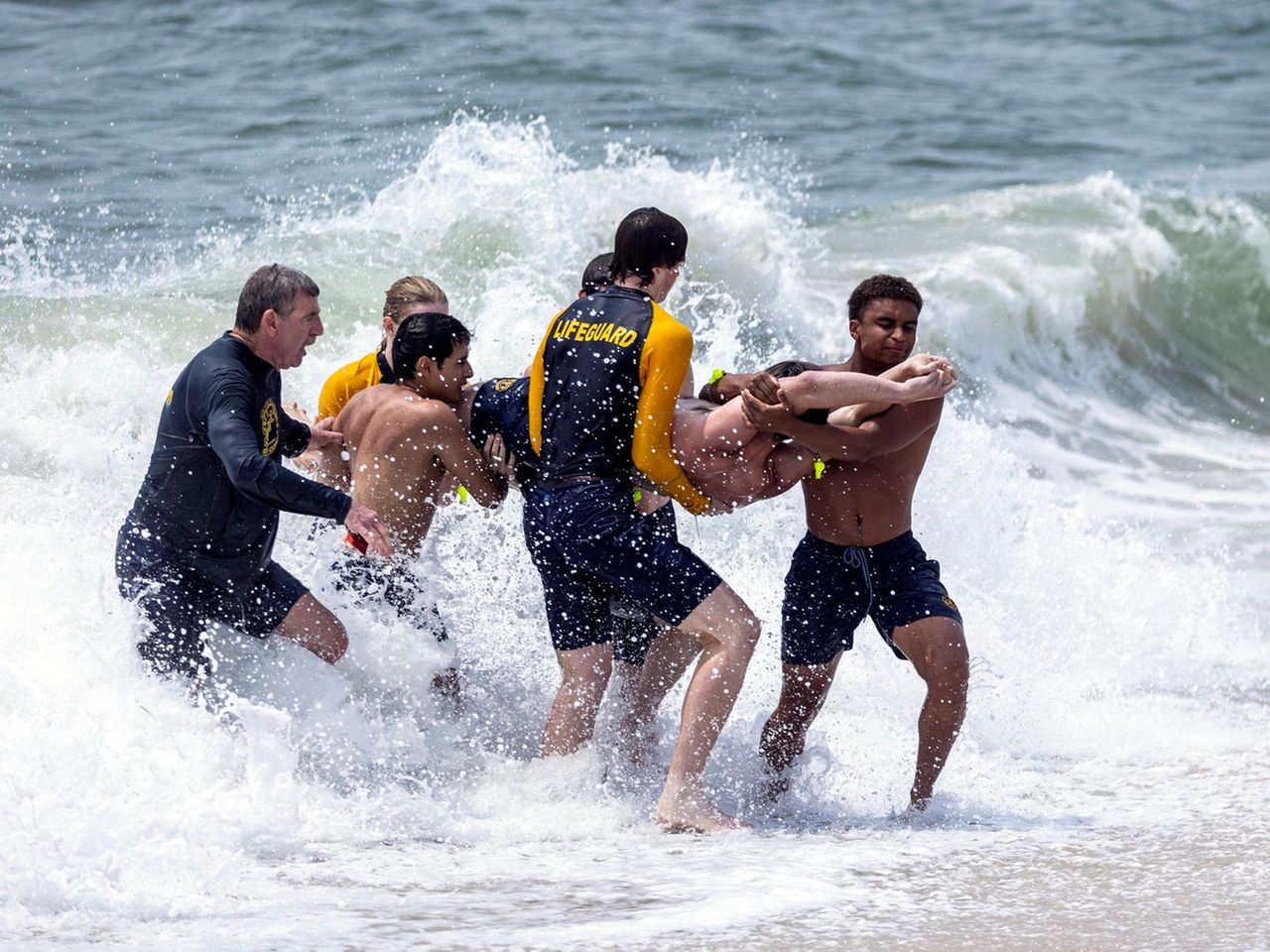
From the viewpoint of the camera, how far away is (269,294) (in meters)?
4.80

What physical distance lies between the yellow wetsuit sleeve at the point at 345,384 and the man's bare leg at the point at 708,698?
1.64 m

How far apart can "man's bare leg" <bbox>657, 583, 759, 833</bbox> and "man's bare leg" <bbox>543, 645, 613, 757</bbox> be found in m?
0.39

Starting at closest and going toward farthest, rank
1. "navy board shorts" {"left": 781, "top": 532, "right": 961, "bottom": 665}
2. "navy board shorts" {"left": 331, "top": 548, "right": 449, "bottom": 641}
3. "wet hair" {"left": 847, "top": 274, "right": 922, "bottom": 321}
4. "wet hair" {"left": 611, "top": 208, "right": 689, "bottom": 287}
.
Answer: "wet hair" {"left": 611, "top": 208, "right": 689, "bottom": 287} < "wet hair" {"left": 847, "top": 274, "right": 922, "bottom": 321} < "navy board shorts" {"left": 781, "top": 532, "right": 961, "bottom": 665} < "navy board shorts" {"left": 331, "top": 548, "right": 449, "bottom": 641}

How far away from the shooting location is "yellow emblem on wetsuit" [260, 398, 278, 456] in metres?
4.83

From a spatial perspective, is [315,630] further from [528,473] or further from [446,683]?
[528,473]

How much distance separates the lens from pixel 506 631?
6.05 m

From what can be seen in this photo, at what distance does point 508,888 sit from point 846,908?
0.90 metres

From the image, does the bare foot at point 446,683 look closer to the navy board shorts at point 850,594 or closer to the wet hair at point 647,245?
the navy board shorts at point 850,594

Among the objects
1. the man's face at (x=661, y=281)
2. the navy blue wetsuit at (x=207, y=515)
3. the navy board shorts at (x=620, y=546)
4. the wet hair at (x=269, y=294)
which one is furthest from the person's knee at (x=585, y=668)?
the wet hair at (x=269, y=294)

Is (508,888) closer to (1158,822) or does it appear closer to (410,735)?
(410,735)

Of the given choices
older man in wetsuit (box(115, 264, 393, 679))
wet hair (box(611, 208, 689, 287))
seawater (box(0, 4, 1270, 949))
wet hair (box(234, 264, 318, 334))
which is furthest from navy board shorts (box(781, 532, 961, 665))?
wet hair (box(234, 264, 318, 334))

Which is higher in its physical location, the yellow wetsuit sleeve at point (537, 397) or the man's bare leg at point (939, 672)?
the yellow wetsuit sleeve at point (537, 397)

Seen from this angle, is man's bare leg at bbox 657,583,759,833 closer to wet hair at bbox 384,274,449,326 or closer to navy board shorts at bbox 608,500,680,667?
navy board shorts at bbox 608,500,680,667

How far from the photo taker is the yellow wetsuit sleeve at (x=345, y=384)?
5746 millimetres
